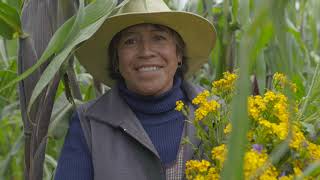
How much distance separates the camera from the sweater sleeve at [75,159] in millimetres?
987

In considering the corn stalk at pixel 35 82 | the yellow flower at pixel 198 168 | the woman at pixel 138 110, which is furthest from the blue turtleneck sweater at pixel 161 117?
the yellow flower at pixel 198 168

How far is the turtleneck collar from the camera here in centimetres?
104

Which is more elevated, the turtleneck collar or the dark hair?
the dark hair

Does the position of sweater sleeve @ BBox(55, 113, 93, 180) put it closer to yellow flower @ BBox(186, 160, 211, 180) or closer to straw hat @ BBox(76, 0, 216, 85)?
straw hat @ BBox(76, 0, 216, 85)

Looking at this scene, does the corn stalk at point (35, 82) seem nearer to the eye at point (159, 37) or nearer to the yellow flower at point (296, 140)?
the eye at point (159, 37)

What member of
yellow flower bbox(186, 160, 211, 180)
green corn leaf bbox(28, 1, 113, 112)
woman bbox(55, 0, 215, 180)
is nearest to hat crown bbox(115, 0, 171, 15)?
woman bbox(55, 0, 215, 180)

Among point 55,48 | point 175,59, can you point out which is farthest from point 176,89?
point 55,48

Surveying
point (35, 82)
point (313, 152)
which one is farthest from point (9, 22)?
point (313, 152)

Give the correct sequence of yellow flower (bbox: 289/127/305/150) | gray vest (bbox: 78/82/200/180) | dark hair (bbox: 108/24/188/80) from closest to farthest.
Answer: yellow flower (bbox: 289/127/305/150), gray vest (bbox: 78/82/200/180), dark hair (bbox: 108/24/188/80)

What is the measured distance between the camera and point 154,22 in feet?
3.33

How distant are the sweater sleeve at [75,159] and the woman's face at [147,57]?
5.6 inches

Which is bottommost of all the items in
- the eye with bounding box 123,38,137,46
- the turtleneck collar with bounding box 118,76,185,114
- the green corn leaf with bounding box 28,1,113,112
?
the turtleneck collar with bounding box 118,76,185,114

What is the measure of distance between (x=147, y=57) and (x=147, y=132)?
0.47 feet

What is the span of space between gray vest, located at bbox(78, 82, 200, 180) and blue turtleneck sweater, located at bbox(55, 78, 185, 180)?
21mm
